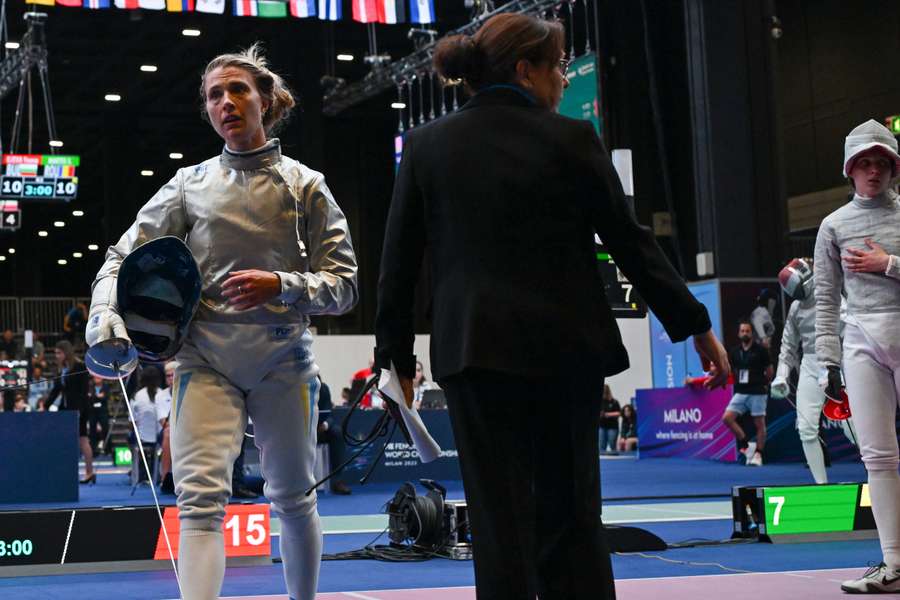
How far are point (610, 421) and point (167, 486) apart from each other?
833 centimetres

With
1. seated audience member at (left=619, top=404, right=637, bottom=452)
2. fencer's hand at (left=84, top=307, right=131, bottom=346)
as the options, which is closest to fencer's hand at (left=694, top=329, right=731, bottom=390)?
fencer's hand at (left=84, top=307, right=131, bottom=346)

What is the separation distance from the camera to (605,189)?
2.35 meters

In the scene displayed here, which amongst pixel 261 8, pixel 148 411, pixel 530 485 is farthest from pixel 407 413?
pixel 261 8

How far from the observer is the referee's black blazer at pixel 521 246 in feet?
7.51

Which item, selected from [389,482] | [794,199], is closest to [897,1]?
[794,199]

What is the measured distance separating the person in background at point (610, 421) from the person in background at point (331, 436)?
6.39 metres

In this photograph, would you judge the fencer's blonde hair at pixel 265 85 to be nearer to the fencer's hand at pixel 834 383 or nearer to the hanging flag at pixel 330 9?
the fencer's hand at pixel 834 383

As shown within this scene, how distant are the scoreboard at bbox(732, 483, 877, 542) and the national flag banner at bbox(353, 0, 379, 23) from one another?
335 inches

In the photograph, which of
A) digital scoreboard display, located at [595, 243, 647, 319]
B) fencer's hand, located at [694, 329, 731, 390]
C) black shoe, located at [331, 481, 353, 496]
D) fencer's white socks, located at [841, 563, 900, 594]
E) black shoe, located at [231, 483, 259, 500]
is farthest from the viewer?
black shoe, located at [331, 481, 353, 496]

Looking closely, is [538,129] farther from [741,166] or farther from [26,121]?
[26,121]

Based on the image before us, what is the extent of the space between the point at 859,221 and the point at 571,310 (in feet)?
8.35

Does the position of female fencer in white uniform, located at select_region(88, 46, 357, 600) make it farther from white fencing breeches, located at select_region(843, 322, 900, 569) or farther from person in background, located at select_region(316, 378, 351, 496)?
person in background, located at select_region(316, 378, 351, 496)

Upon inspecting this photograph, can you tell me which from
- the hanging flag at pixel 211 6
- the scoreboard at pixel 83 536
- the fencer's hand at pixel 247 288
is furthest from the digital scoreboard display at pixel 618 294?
the hanging flag at pixel 211 6

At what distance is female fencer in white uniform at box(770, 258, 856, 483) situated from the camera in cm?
832
